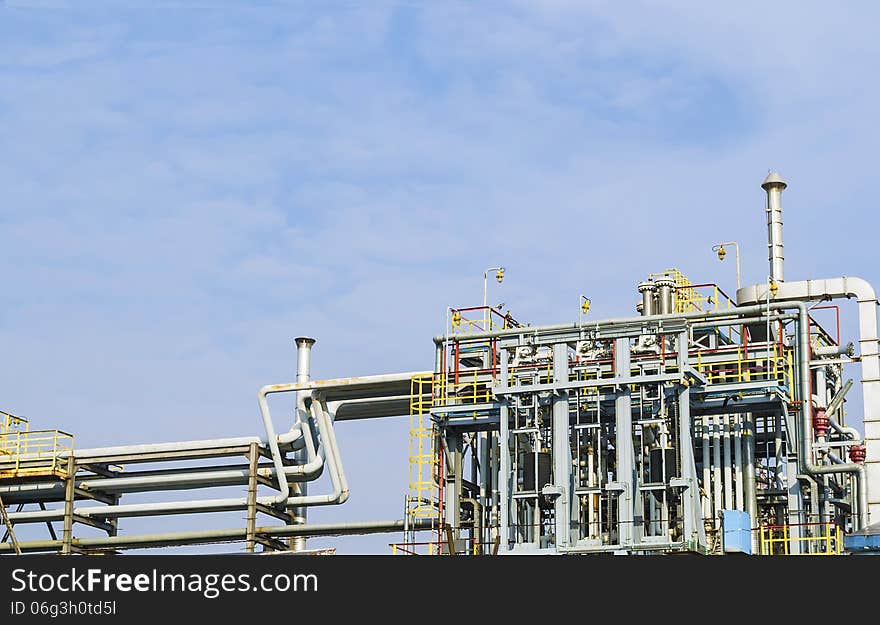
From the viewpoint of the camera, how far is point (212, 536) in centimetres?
4803

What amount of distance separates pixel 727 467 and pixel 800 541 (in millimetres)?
3084

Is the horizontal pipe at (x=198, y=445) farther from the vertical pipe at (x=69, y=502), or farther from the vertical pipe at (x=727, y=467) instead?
the vertical pipe at (x=727, y=467)

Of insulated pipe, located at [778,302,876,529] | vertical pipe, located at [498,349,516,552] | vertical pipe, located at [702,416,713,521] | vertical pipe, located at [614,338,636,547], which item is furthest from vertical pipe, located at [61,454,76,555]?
insulated pipe, located at [778,302,876,529]

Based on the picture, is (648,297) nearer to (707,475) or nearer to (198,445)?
(707,475)

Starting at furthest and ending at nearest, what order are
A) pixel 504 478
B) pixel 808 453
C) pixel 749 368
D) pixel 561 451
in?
pixel 749 368, pixel 504 478, pixel 561 451, pixel 808 453

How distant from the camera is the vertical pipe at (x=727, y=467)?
41.2m

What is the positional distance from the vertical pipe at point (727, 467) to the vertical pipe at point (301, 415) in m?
14.2

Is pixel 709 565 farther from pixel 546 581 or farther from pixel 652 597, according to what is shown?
pixel 546 581

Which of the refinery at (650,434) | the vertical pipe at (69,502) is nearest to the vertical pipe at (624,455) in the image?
the refinery at (650,434)

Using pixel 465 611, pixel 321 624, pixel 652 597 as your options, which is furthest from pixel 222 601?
pixel 652 597

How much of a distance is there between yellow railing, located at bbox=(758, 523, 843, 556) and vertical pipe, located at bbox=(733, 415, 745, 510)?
984mm

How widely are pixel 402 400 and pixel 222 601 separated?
2129cm

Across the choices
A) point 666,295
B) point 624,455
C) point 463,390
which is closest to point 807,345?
point 666,295

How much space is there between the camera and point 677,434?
3991 cm
